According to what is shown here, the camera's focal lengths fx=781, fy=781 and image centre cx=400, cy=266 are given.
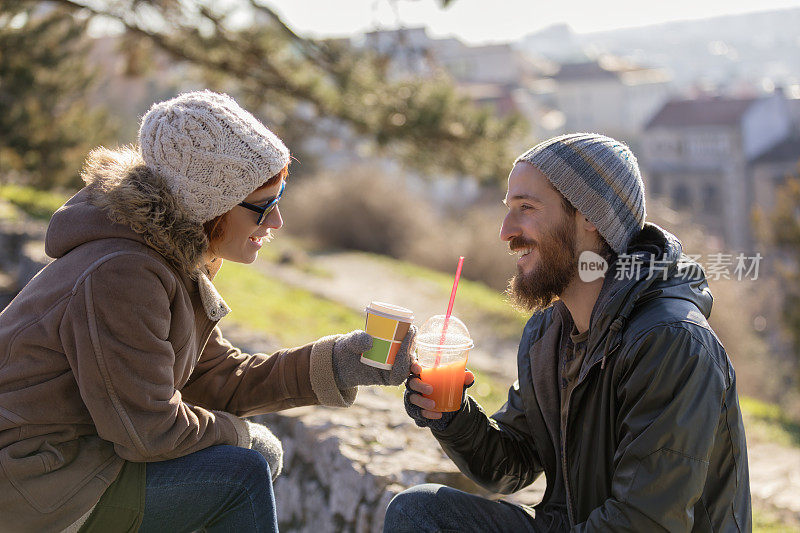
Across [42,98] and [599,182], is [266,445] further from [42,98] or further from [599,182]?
[42,98]

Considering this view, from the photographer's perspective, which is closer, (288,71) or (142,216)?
(142,216)

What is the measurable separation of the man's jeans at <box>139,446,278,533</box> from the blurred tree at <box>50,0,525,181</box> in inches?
249

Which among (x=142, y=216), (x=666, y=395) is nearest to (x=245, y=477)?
(x=142, y=216)

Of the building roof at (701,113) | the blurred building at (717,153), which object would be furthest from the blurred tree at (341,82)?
the building roof at (701,113)

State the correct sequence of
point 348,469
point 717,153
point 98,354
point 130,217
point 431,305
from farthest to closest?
1. point 717,153
2. point 431,305
3. point 348,469
4. point 130,217
5. point 98,354

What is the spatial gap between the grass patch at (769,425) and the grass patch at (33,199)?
34.6 feet

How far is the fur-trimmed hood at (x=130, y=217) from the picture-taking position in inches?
82.7

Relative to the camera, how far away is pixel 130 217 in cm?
210

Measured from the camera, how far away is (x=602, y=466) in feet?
7.05

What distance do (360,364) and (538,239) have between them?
2.34 ft

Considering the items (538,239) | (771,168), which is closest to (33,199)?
(538,239)

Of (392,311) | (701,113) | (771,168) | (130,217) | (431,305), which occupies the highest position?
(701,113)

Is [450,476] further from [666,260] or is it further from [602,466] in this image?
[666,260]

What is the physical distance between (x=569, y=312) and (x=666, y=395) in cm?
62
